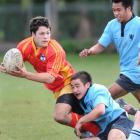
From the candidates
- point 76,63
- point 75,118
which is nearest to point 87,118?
point 75,118

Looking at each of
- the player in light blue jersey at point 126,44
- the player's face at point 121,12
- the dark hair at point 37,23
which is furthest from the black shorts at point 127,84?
the dark hair at point 37,23

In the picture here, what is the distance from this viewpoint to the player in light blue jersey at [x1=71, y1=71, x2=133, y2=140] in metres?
8.20

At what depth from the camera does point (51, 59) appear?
348 inches

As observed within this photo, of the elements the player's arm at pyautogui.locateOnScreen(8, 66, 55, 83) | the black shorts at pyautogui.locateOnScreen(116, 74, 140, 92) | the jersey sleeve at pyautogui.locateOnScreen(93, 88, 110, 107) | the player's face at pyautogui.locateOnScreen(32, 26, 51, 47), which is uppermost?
the player's face at pyautogui.locateOnScreen(32, 26, 51, 47)

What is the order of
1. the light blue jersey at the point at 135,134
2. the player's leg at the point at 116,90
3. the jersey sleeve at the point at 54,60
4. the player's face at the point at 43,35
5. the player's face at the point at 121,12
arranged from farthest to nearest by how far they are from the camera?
1. the player's leg at the point at 116,90
2. the player's face at the point at 121,12
3. the player's face at the point at 43,35
4. the jersey sleeve at the point at 54,60
5. the light blue jersey at the point at 135,134

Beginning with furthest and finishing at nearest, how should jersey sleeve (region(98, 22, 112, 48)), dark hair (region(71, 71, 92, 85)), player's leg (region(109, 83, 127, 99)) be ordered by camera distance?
1. jersey sleeve (region(98, 22, 112, 48))
2. player's leg (region(109, 83, 127, 99))
3. dark hair (region(71, 71, 92, 85))

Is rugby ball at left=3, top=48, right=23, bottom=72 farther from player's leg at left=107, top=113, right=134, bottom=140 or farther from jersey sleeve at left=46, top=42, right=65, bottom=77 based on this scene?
player's leg at left=107, top=113, right=134, bottom=140

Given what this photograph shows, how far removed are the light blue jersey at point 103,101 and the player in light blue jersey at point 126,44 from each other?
123 cm

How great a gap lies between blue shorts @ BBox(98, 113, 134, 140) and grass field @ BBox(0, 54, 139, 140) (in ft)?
3.45

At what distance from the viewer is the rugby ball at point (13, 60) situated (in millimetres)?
8555

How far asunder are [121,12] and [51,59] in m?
1.24

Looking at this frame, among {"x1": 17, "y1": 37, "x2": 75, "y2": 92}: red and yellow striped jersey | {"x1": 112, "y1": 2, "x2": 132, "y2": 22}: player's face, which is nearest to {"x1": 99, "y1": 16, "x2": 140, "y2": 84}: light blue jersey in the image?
{"x1": 112, "y1": 2, "x2": 132, "y2": 22}: player's face

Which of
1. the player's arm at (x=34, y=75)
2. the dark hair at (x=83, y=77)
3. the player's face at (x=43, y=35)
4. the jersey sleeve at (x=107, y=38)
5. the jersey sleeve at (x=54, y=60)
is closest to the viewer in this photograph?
the dark hair at (x=83, y=77)

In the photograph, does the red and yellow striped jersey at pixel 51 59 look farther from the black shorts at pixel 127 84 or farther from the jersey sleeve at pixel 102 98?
the black shorts at pixel 127 84
